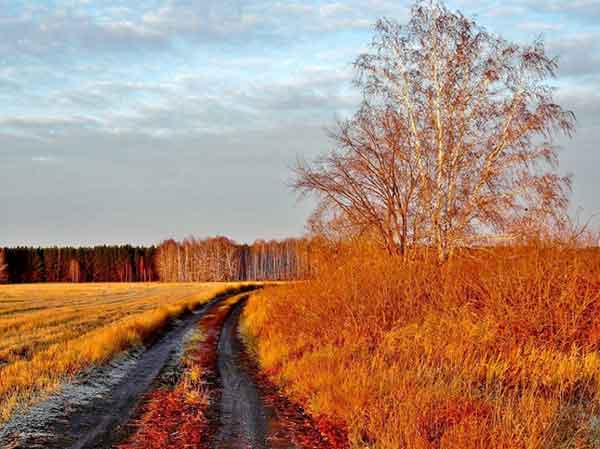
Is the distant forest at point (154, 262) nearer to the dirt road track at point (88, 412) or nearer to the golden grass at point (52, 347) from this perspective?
the golden grass at point (52, 347)

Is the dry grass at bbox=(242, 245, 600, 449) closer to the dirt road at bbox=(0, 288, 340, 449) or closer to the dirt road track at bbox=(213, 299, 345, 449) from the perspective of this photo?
the dirt road track at bbox=(213, 299, 345, 449)

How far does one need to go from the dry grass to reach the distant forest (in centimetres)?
10868

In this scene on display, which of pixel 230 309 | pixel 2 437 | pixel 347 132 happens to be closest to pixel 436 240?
pixel 347 132

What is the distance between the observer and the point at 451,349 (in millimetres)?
11445

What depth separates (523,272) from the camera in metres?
11.7

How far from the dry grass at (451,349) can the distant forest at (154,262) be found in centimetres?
10868

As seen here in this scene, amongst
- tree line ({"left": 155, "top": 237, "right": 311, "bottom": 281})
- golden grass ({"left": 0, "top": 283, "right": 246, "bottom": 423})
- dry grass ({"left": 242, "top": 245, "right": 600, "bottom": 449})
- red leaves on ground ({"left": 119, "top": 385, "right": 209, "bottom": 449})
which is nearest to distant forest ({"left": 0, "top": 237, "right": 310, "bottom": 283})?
tree line ({"left": 155, "top": 237, "right": 311, "bottom": 281})

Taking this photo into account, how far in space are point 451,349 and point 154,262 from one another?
142 metres

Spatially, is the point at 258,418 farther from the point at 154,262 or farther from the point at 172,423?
the point at 154,262

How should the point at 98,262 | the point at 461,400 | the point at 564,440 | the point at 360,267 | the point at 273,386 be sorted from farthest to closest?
the point at 98,262 < the point at 360,267 < the point at 273,386 < the point at 461,400 < the point at 564,440

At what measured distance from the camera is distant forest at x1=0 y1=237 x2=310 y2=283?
131375 mm

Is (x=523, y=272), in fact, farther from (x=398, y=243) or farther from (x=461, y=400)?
(x=398, y=243)

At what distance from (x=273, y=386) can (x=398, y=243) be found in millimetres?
7005

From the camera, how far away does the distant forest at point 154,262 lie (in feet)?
431
